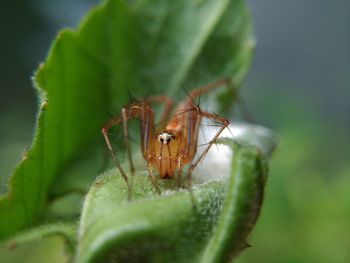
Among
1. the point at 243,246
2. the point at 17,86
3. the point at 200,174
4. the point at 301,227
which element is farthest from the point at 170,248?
the point at 17,86

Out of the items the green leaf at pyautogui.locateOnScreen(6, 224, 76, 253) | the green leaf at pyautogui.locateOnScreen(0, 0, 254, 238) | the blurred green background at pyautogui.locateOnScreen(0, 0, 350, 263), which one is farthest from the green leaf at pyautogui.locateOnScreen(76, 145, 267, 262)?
the green leaf at pyautogui.locateOnScreen(0, 0, 254, 238)

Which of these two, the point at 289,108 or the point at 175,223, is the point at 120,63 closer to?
the point at 175,223

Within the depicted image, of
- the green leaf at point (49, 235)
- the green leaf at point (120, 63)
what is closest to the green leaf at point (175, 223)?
the green leaf at point (49, 235)

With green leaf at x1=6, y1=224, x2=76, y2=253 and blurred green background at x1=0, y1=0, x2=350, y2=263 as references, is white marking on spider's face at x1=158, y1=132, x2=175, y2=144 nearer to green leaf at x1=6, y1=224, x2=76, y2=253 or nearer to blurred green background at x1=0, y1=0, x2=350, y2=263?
blurred green background at x1=0, y1=0, x2=350, y2=263

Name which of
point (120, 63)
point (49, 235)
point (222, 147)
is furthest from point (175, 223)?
point (120, 63)

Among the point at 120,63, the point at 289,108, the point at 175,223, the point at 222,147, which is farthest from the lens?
the point at 289,108

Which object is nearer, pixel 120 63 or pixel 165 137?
pixel 165 137

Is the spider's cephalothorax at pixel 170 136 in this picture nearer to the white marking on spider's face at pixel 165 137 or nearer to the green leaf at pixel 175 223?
the white marking on spider's face at pixel 165 137
